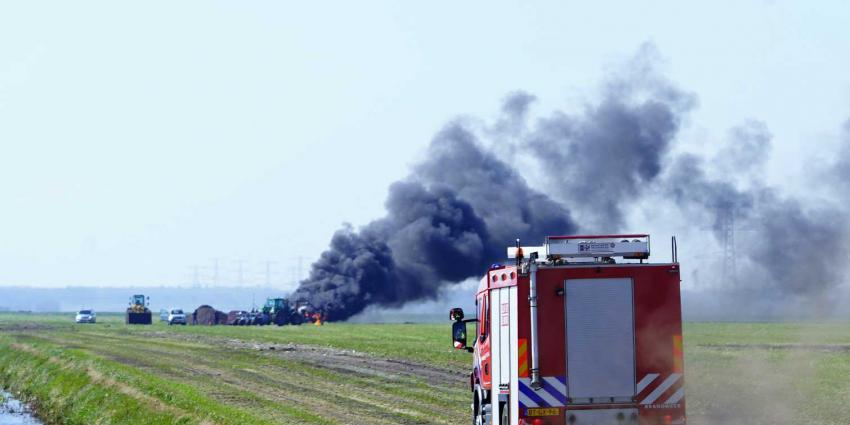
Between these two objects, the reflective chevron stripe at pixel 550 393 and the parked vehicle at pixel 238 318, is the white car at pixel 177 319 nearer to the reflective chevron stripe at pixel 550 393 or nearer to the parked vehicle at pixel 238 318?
the parked vehicle at pixel 238 318

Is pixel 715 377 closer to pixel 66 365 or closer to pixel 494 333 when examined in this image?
pixel 494 333

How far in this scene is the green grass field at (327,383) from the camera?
102 feet

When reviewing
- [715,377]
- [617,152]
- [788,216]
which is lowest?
[715,377]

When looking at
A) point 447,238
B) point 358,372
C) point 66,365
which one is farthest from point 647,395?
point 447,238

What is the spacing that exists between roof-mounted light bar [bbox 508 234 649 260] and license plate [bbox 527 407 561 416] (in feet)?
8.55

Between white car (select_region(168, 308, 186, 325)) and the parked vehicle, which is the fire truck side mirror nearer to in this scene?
the parked vehicle

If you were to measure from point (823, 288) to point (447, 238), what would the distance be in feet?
260

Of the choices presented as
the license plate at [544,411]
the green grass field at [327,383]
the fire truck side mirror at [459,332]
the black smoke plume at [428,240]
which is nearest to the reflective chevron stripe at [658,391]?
the license plate at [544,411]

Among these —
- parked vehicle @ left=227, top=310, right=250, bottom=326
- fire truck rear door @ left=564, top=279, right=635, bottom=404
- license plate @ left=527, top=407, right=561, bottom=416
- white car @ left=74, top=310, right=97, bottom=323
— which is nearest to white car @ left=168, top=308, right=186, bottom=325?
parked vehicle @ left=227, top=310, right=250, bottom=326

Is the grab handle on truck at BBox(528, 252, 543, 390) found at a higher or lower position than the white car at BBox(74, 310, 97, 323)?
lower

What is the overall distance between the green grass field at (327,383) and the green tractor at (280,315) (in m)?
46.3

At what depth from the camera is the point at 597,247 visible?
20422 millimetres

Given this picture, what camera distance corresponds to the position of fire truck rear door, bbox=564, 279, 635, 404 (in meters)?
20.0

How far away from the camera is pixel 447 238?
117 meters
